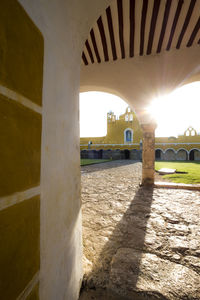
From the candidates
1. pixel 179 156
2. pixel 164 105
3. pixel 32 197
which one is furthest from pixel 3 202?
pixel 179 156

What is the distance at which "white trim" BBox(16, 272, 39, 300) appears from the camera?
0.49 meters

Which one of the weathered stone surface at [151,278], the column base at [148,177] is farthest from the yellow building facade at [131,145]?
the weathered stone surface at [151,278]

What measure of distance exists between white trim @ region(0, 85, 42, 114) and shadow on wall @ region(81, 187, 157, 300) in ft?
5.17

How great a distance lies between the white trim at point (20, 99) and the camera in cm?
40

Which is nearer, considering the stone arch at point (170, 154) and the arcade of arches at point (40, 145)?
the arcade of arches at point (40, 145)

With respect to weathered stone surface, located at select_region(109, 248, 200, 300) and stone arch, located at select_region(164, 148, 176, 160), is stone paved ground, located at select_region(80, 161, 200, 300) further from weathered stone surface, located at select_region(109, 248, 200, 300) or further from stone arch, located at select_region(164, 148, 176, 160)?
stone arch, located at select_region(164, 148, 176, 160)

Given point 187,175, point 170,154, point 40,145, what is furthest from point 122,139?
point 40,145

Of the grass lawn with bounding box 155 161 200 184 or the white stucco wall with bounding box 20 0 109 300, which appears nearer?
the white stucco wall with bounding box 20 0 109 300

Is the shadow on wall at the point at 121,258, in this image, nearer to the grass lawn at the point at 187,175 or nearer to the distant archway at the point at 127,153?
the grass lawn at the point at 187,175

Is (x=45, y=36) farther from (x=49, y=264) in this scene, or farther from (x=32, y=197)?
(x=49, y=264)

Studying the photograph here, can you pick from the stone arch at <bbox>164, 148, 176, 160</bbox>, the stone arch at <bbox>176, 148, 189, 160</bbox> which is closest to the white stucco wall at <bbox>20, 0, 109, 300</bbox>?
the stone arch at <bbox>164, 148, 176, 160</bbox>

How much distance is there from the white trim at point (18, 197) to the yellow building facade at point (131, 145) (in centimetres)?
2303

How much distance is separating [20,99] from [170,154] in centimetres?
2675

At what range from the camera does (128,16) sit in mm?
2436
